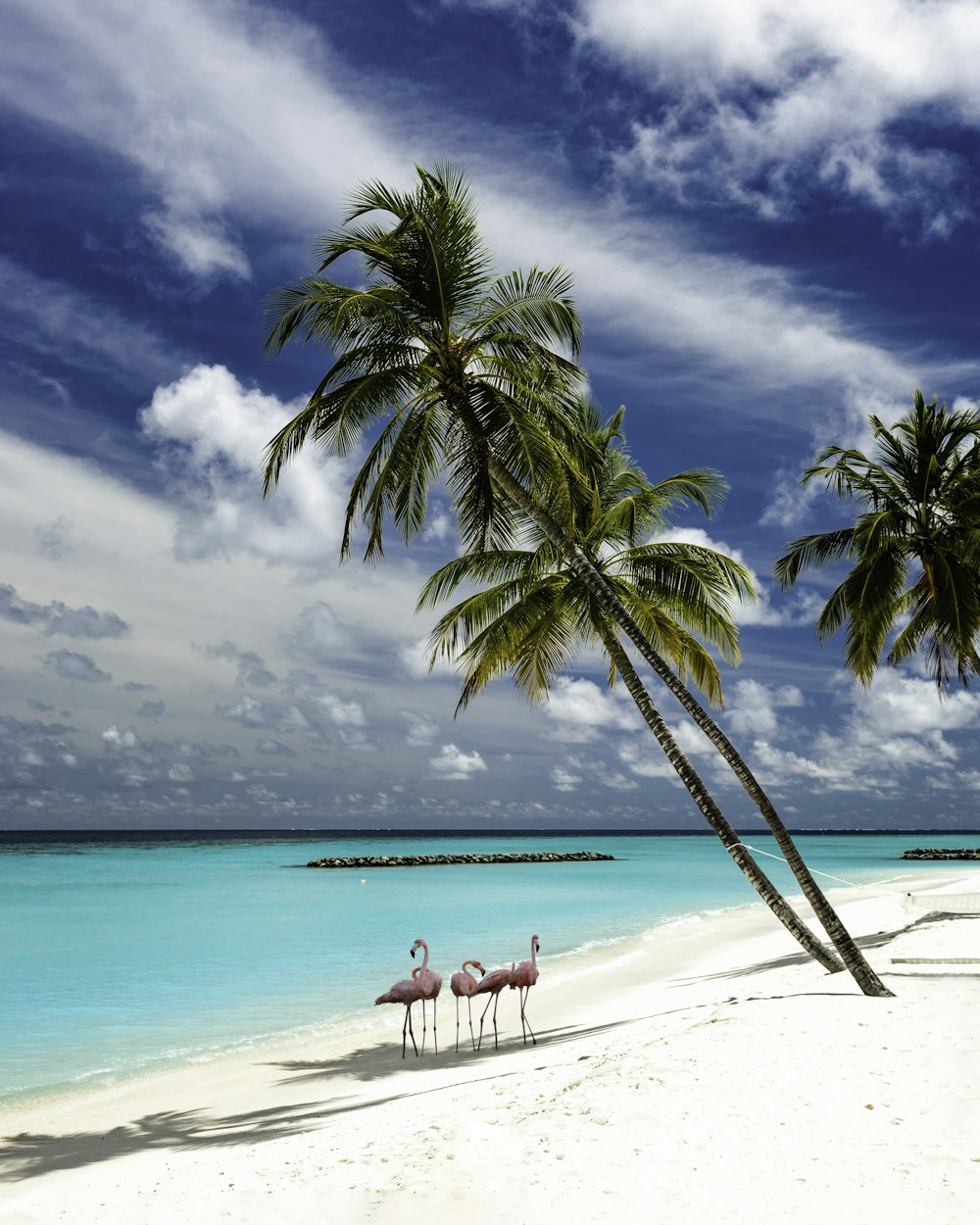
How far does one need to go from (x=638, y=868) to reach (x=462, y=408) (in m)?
51.8

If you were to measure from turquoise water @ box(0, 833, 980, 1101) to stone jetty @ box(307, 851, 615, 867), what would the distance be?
967cm

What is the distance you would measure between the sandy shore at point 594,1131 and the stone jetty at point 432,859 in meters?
48.6

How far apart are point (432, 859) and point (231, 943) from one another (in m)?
42.7

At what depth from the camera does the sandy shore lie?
4707 millimetres

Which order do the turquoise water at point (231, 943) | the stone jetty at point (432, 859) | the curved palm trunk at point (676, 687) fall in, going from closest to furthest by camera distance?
the curved palm trunk at point (676, 687) → the turquoise water at point (231, 943) → the stone jetty at point (432, 859)

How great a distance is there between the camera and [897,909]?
2133 centimetres

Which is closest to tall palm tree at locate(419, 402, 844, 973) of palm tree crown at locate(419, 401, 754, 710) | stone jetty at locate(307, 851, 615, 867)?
palm tree crown at locate(419, 401, 754, 710)

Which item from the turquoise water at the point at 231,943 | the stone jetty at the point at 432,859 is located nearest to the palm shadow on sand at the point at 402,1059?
the turquoise water at the point at 231,943

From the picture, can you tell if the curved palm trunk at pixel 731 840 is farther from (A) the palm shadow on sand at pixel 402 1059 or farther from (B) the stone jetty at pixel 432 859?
(B) the stone jetty at pixel 432 859

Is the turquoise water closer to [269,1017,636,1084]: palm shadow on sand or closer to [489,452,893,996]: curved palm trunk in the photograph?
[269,1017,636,1084]: palm shadow on sand

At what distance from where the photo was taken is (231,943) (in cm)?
2175

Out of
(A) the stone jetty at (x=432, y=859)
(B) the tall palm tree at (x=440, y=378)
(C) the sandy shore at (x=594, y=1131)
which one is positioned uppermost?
(B) the tall palm tree at (x=440, y=378)

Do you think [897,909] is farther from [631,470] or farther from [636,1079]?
[636,1079]

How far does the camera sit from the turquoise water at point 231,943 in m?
12.4
